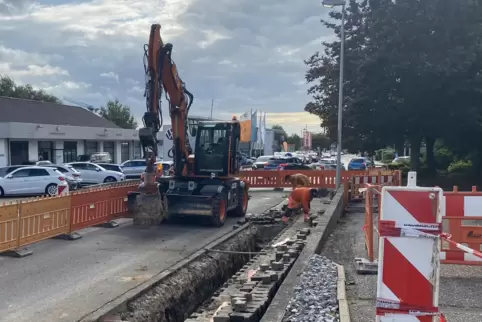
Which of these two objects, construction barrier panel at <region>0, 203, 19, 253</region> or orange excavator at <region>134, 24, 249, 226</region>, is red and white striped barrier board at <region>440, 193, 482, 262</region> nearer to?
orange excavator at <region>134, 24, 249, 226</region>

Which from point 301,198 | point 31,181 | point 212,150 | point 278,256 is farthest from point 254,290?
point 31,181

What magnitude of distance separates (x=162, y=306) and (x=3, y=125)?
34640 millimetres

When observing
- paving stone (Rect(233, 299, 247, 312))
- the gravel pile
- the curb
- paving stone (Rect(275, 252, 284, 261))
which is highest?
the curb

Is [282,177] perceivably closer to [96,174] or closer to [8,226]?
[96,174]

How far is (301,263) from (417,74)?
2125 centimetres

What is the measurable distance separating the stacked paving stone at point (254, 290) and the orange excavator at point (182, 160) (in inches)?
161

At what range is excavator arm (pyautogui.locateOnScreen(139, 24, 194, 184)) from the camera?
1483 cm

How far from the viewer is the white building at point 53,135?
4119 cm

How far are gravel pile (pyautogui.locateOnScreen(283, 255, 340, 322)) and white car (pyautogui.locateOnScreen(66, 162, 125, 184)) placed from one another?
78.8 ft

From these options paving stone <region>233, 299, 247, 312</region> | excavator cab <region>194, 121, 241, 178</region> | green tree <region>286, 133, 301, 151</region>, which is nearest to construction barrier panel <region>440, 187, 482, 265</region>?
paving stone <region>233, 299, 247, 312</region>

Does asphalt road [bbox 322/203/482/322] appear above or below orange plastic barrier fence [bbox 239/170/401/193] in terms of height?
below

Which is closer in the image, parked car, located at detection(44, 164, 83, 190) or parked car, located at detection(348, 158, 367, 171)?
parked car, located at detection(44, 164, 83, 190)

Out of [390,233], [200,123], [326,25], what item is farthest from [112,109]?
[390,233]

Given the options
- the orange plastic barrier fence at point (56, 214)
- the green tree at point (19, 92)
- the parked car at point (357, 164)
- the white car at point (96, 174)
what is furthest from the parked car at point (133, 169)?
the green tree at point (19, 92)
